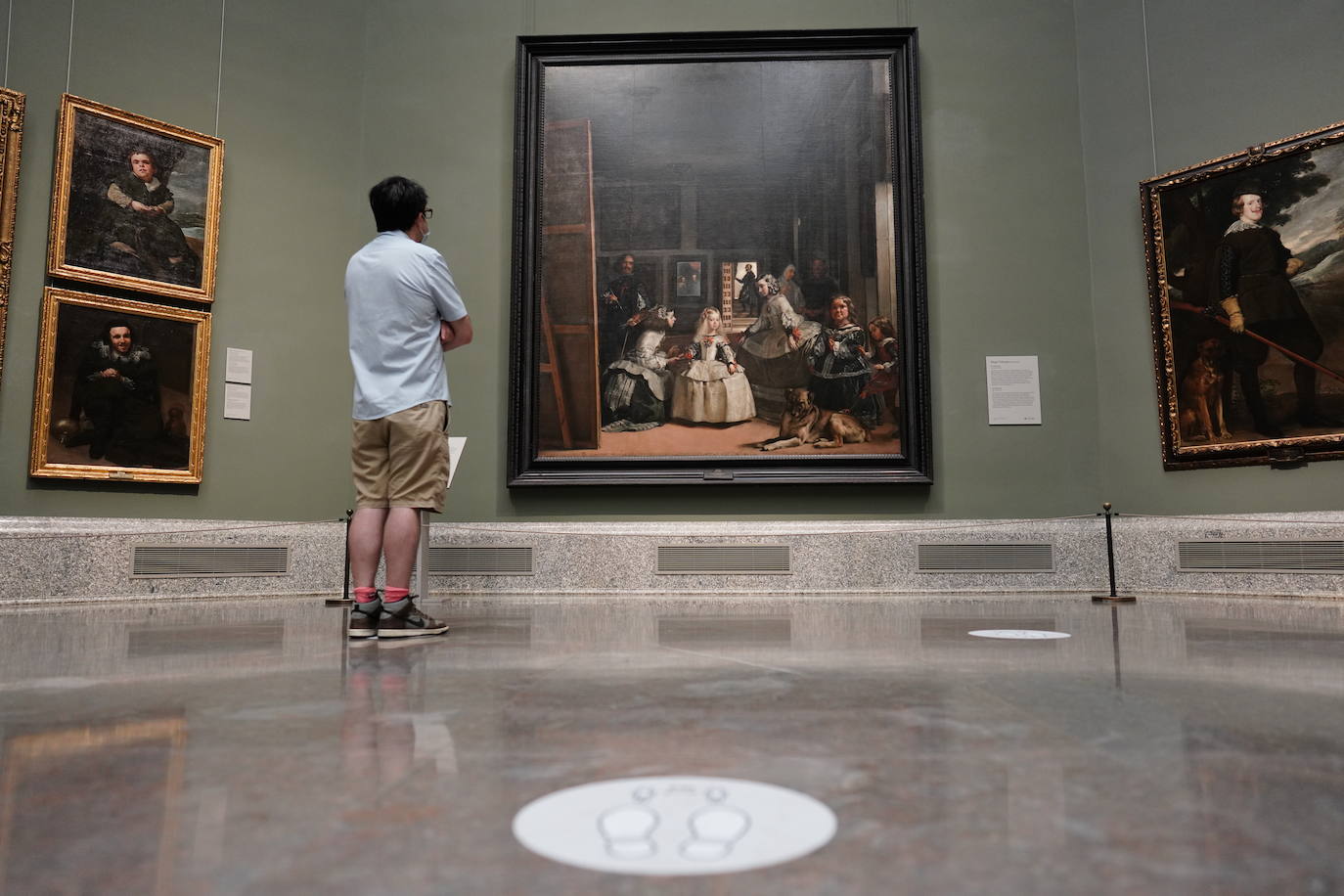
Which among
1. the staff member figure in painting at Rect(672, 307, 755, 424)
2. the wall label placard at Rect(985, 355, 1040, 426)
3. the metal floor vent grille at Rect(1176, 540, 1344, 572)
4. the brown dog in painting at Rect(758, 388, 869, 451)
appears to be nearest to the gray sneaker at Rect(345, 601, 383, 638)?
the staff member figure in painting at Rect(672, 307, 755, 424)

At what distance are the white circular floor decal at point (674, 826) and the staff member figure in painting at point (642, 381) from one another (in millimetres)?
5223

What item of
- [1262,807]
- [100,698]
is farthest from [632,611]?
[1262,807]

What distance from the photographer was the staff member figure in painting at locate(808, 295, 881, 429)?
632 cm

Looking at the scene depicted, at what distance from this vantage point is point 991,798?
1.06 metres

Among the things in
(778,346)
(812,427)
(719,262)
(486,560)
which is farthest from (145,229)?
(812,427)

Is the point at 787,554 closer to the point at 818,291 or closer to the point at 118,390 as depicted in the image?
the point at 818,291

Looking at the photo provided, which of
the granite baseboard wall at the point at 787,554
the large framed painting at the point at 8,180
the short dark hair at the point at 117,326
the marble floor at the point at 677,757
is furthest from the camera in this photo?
the granite baseboard wall at the point at 787,554

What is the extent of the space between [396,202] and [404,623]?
1641mm

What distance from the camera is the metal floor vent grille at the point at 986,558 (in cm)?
617

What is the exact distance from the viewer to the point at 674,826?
98cm

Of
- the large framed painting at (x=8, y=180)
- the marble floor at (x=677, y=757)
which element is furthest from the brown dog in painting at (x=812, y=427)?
the large framed painting at (x=8, y=180)

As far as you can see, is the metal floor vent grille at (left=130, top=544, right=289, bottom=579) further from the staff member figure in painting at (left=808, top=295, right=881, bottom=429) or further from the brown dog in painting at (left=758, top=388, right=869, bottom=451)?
the staff member figure in painting at (left=808, top=295, right=881, bottom=429)

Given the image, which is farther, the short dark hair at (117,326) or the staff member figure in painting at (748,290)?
the staff member figure in painting at (748,290)

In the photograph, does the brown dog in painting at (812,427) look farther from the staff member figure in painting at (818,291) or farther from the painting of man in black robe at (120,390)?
the painting of man in black robe at (120,390)
